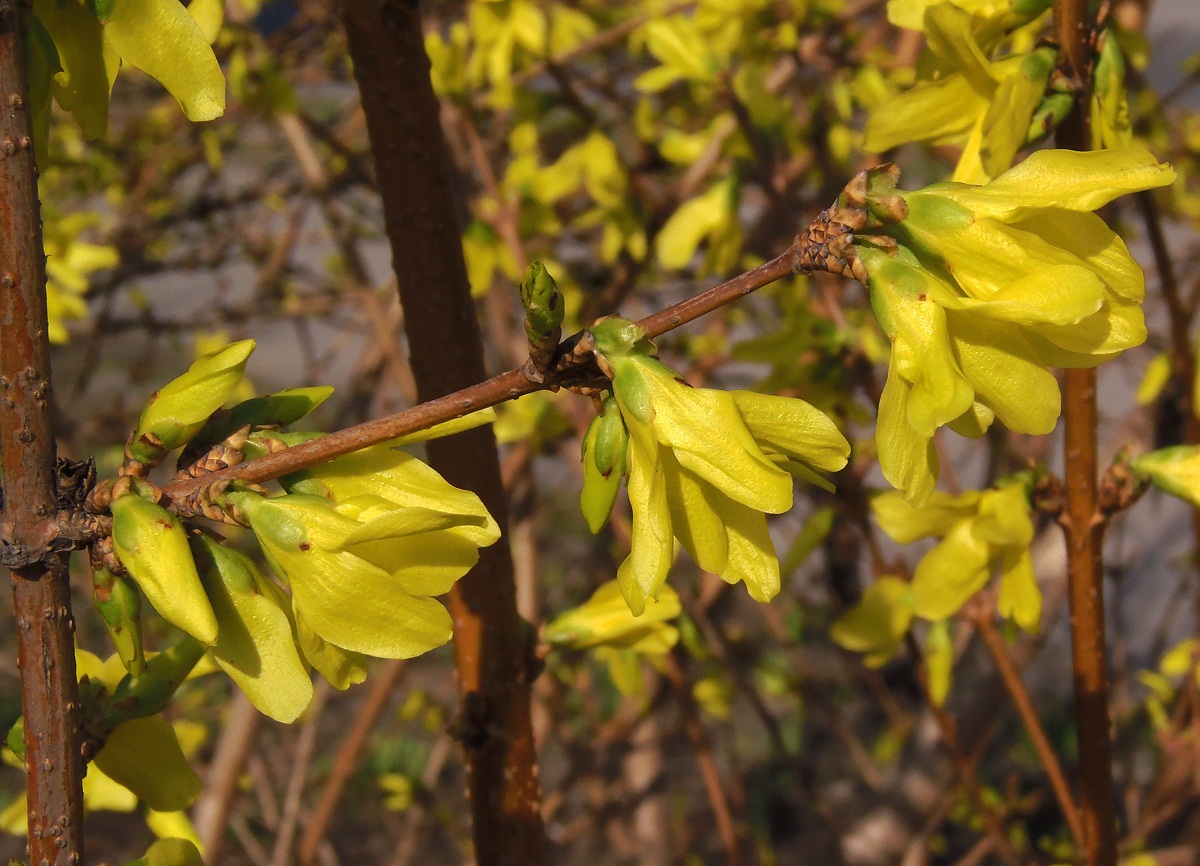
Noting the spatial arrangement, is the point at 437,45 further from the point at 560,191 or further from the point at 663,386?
the point at 663,386

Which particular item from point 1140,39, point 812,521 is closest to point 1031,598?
point 812,521

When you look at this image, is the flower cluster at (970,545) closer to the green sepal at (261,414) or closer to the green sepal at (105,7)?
the green sepal at (261,414)

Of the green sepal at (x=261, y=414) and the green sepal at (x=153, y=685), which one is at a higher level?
the green sepal at (x=261, y=414)

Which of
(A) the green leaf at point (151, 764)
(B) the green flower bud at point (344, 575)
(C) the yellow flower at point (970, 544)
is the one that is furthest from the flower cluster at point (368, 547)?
(C) the yellow flower at point (970, 544)

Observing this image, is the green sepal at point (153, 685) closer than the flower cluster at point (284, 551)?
No

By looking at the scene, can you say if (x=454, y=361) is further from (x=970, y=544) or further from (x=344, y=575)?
(x=970, y=544)

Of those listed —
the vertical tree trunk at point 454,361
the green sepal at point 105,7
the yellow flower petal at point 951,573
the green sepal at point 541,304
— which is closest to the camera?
the green sepal at point 541,304
